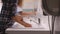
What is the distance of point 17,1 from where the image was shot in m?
0.99

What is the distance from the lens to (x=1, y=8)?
0.97 meters

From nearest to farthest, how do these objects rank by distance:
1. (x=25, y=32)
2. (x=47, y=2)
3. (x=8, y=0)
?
1. (x=47, y=2)
2. (x=8, y=0)
3. (x=25, y=32)

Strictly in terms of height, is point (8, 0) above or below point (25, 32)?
above

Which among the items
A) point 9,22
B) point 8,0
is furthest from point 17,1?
point 9,22

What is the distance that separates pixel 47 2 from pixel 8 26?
2.11 ft

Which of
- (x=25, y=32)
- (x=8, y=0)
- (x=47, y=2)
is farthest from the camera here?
Answer: (x=25, y=32)

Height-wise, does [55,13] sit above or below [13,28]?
above

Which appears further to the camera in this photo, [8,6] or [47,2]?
[8,6]

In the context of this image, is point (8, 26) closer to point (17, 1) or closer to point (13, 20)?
point (13, 20)

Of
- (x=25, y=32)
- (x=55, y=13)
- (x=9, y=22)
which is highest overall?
(x=55, y=13)

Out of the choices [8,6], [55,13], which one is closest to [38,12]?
[8,6]

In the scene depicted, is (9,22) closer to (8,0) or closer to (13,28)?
(13,28)

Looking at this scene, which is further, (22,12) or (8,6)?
(22,12)

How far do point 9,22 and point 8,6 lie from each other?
14 cm
